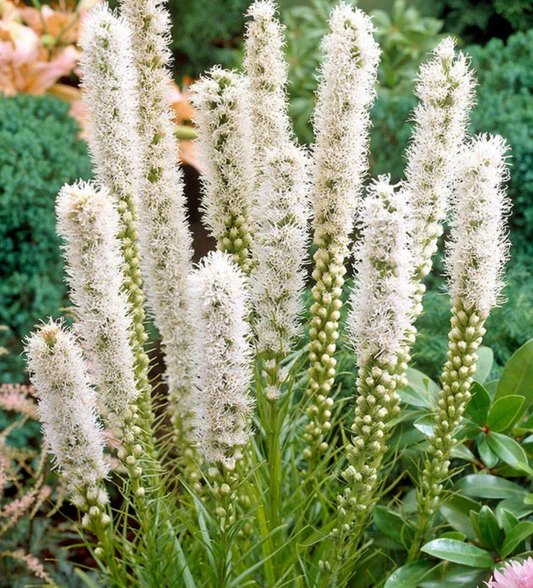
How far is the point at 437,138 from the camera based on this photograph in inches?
26.9

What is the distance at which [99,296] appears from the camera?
0.60 m

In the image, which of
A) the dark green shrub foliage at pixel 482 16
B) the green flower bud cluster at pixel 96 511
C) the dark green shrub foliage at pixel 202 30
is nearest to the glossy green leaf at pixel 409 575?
the green flower bud cluster at pixel 96 511

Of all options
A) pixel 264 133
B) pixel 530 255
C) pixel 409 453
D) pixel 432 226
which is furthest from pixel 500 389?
pixel 530 255

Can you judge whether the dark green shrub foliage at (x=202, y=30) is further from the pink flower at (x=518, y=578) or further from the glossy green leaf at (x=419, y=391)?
the pink flower at (x=518, y=578)

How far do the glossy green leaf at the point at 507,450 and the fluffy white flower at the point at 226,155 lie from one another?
38 cm

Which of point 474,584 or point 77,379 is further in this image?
point 474,584

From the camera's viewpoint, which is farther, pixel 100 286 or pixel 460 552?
pixel 460 552

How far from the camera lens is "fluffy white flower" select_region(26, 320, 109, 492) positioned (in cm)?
60

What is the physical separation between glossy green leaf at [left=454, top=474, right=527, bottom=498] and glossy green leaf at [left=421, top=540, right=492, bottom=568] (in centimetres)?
8

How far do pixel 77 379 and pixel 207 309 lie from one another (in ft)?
0.44

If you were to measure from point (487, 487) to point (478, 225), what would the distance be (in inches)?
15.0

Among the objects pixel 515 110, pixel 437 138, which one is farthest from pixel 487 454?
pixel 515 110

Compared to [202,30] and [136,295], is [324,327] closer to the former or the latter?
[136,295]

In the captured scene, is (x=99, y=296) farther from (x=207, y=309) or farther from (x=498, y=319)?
(x=498, y=319)
